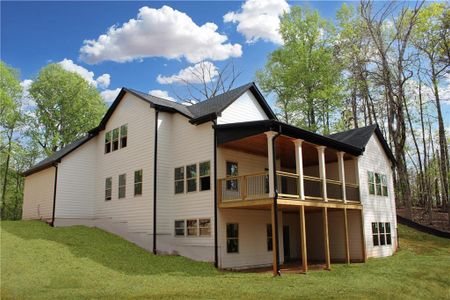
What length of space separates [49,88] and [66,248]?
2924cm

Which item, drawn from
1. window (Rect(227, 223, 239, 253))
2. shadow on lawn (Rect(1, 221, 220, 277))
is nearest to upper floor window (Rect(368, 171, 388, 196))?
window (Rect(227, 223, 239, 253))

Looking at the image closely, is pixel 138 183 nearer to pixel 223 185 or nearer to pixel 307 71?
pixel 223 185

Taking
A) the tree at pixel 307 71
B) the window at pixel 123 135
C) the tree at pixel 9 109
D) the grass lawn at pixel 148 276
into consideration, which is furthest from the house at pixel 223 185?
the tree at pixel 9 109

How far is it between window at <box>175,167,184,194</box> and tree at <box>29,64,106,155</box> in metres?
26.4

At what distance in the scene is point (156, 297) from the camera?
9.87 meters

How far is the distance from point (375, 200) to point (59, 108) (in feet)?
111

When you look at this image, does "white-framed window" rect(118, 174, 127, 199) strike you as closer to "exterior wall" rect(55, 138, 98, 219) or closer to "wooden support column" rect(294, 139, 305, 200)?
"exterior wall" rect(55, 138, 98, 219)

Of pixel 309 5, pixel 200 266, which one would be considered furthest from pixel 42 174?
pixel 309 5

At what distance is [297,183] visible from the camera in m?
16.2

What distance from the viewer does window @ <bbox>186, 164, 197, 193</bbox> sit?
696 inches

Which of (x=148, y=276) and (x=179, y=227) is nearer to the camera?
(x=148, y=276)

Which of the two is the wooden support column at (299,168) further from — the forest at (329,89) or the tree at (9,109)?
the tree at (9,109)

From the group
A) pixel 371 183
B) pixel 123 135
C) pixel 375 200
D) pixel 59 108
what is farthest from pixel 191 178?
pixel 59 108

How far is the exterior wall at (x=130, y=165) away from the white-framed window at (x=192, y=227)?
1.96 m
